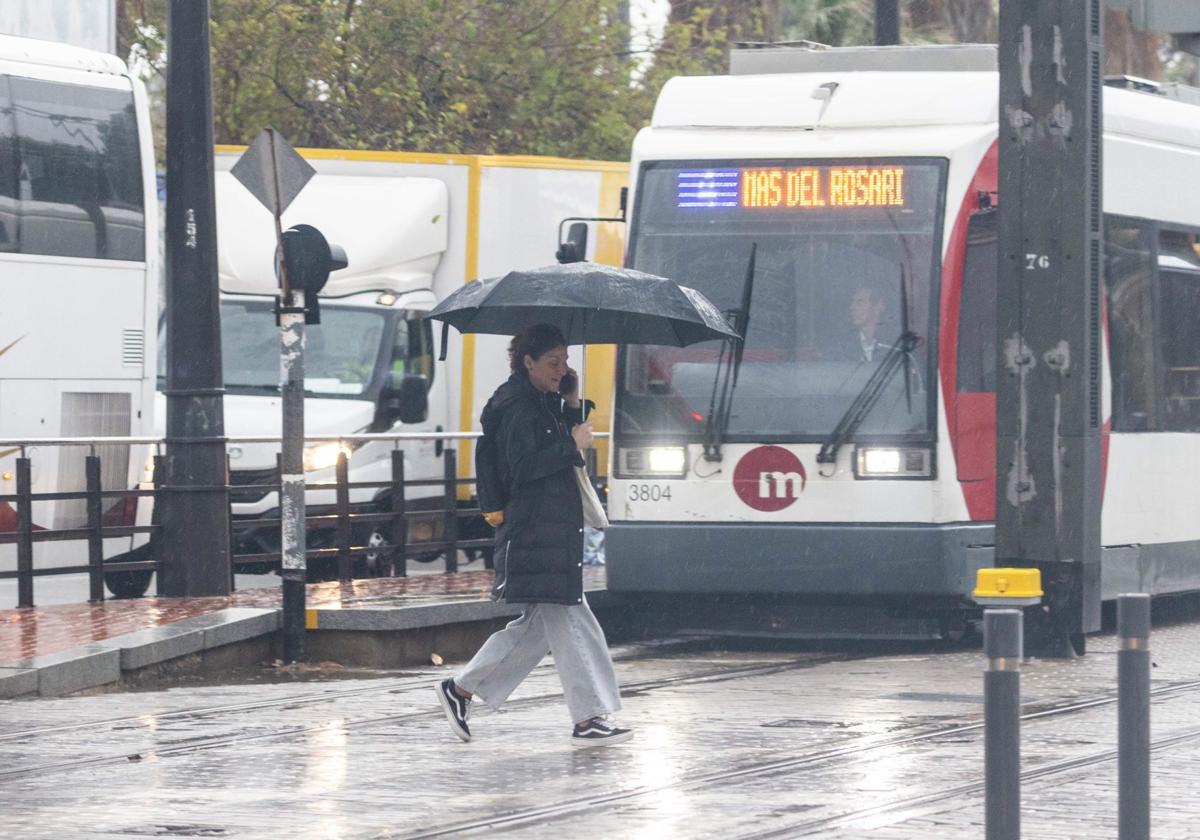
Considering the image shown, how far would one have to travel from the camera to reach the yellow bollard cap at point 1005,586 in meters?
8.05

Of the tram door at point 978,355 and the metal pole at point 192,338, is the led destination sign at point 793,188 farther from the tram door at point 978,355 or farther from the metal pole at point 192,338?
the metal pole at point 192,338

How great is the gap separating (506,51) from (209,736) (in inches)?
657

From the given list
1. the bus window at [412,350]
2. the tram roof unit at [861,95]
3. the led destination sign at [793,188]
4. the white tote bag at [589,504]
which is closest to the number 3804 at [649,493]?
the led destination sign at [793,188]

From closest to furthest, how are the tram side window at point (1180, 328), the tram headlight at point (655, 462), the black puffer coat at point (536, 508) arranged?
the black puffer coat at point (536, 508), the tram headlight at point (655, 462), the tram side window at point (1180, 328)

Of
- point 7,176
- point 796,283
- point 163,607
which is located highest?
point 7,176

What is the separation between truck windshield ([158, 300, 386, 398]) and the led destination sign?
5569 mm

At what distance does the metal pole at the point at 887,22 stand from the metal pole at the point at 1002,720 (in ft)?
48.0

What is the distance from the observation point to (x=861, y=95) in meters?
13.9

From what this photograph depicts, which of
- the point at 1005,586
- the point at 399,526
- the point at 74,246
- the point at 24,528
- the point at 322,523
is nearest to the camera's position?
the point at 1005,586

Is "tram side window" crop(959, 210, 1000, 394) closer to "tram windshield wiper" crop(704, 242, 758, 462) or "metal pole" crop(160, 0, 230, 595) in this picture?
"tram windshield wiper" crop(704, 242, 758, 462)

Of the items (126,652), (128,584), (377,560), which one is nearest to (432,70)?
(377,560)

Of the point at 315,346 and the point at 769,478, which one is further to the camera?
the point at 315,346

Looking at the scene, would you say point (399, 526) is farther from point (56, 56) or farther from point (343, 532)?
point (56, 56)

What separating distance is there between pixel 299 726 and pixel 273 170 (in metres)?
3.63
